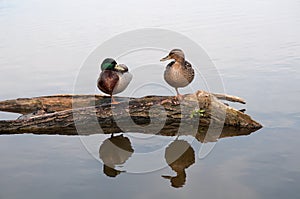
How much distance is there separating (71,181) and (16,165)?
3.21 feet

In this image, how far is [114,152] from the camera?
6.05 m

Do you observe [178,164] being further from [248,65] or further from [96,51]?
[96,51]

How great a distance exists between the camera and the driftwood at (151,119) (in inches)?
251

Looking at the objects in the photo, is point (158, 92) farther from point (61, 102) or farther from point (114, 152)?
point (114, 152)

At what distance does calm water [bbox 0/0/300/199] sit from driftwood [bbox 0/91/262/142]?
21 centimetres

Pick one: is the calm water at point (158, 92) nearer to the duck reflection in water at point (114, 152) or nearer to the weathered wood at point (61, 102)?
the duck reflection in water at point (114, 152)

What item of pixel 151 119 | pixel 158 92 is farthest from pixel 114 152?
pixel 158 92

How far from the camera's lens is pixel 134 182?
493cm

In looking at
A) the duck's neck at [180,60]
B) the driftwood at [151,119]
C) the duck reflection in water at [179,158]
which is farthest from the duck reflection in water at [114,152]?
the duck's neck at [180,60]

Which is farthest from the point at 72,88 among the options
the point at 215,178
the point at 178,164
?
the point at 215,178

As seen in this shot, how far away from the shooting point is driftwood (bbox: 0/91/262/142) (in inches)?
251

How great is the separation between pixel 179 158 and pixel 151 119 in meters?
1.06

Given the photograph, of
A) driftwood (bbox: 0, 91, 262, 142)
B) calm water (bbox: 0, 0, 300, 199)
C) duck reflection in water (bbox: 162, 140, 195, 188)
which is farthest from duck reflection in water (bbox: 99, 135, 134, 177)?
duck reflection in water (bbox: 162, 140, 195, 188)

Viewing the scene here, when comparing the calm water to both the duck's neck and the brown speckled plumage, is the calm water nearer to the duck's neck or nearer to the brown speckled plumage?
the brown speckled plumage
